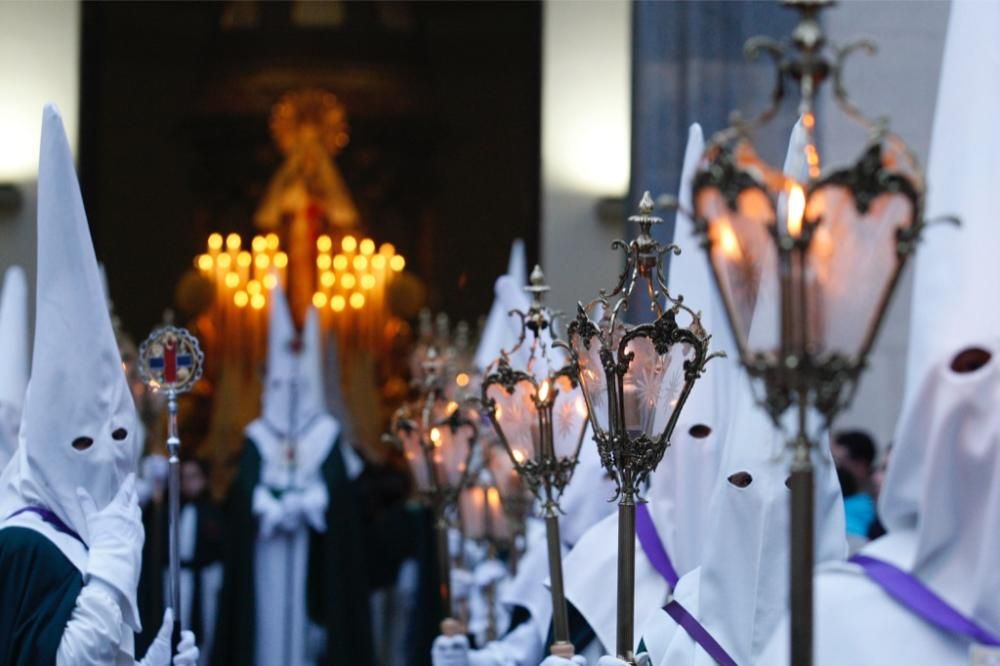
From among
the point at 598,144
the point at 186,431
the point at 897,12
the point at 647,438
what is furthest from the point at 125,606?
the point at 186,431

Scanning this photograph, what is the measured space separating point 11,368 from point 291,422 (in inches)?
205

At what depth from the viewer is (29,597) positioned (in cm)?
653

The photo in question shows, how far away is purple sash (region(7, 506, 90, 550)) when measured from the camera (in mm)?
6797

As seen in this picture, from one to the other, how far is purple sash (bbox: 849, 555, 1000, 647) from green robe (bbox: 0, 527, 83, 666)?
278cm

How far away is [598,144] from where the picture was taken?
15.6 meters

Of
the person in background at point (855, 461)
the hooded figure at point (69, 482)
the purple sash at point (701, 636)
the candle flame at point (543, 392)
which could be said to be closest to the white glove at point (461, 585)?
the person in background at point (855, 461)

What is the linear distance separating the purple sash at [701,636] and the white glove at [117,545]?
1744mm

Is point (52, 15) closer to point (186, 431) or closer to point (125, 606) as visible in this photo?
point (186, 431)

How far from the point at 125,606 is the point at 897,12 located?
663 cm

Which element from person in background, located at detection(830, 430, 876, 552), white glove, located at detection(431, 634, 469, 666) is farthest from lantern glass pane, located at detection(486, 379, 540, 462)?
person in background, located at detection(830, 430, 876, 552)

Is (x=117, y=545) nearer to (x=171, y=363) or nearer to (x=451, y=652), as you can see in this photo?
(x=171, y=363)

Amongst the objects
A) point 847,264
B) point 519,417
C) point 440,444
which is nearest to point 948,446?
point 847,264

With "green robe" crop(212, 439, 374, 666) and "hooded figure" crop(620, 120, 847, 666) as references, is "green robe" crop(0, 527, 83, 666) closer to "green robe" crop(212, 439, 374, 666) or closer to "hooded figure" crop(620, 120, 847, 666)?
"hooded figure" crop(620, 120, 847, 666)

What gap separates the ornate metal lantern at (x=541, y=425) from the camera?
6555mm
